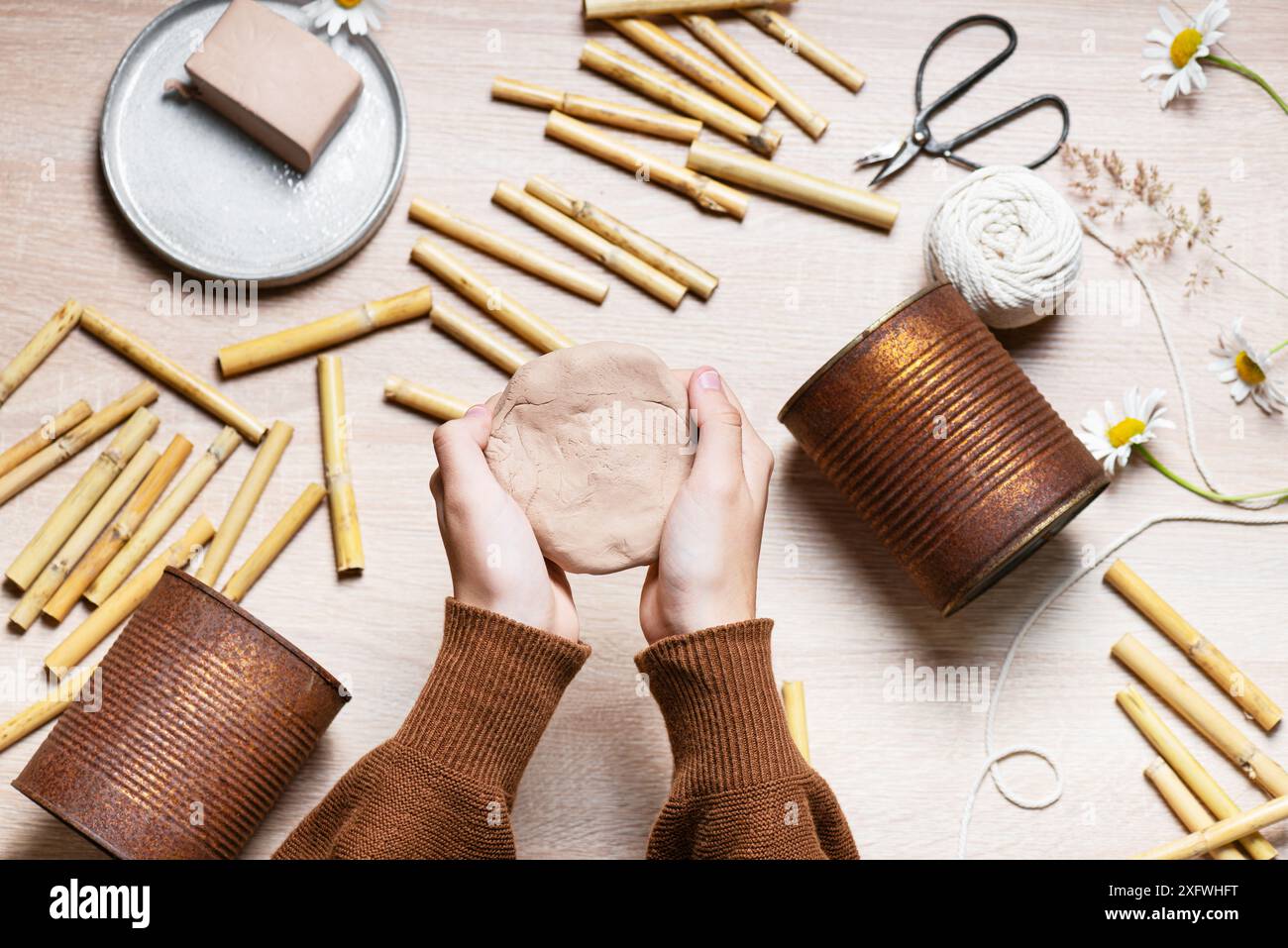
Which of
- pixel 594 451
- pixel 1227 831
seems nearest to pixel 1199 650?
pixel 1227 831

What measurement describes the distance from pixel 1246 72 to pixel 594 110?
68cm

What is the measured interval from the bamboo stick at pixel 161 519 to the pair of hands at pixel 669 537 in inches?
11.3

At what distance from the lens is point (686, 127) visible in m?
1.07

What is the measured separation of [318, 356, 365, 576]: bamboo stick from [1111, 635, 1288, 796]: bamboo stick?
0.75m

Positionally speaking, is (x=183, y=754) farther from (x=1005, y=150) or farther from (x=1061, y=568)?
(x=1005, y=150)

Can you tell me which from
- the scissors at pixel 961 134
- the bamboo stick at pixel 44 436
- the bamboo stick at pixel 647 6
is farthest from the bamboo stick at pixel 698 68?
the bamboo stick at pixel 44 436

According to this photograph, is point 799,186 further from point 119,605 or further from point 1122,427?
point 119,605

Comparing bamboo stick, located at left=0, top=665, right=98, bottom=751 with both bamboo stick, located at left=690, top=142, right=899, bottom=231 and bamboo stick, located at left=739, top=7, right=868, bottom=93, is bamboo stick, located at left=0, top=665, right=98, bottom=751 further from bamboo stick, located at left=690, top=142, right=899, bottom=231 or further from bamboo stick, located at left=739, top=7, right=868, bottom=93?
bamboo stick, located at left=739, top=7, right=868, bottom=93

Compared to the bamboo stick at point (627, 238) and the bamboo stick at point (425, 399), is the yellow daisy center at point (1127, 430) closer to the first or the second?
the bamboo stick at point (627, 238)

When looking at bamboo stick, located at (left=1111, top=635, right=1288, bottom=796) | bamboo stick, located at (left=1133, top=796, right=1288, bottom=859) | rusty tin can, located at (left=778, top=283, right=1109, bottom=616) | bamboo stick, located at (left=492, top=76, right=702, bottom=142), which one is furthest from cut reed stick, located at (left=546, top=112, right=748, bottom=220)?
bamboo stick, located at (left=1133, top=796, right=1288, bottom=859)

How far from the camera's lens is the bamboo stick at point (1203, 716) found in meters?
1.00

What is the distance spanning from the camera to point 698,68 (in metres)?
1.07

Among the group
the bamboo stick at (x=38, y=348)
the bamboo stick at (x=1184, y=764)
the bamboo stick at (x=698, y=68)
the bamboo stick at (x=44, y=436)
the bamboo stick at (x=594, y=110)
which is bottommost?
the bamboo stick at (x=1184, y=764)

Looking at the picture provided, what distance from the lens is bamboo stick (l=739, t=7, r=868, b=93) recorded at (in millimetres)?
1077
